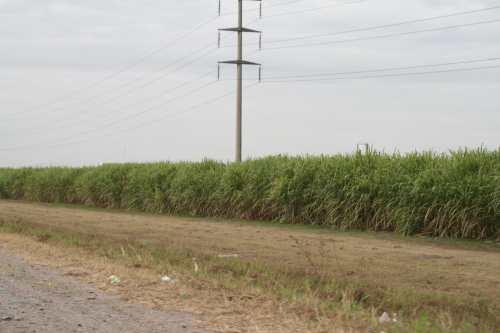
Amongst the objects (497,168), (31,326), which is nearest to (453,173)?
(497,168)

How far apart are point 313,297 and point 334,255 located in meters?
5.66

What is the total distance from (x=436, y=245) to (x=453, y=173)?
10.6 feet

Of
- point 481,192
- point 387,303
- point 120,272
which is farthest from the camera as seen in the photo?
point 481,192

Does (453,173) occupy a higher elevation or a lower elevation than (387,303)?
higher

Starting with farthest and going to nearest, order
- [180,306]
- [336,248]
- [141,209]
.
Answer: [141,209] → [336,248] → [180,306]

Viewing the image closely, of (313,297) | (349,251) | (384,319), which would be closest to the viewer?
(384,319)

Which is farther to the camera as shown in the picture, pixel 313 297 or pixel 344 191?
pixel 344 191

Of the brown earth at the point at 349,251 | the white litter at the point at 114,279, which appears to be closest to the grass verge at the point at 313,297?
the brown earth at the point at 349,251

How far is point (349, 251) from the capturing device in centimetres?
1575

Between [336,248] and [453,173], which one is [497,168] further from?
[336,248]

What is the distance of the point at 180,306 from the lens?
8859mm

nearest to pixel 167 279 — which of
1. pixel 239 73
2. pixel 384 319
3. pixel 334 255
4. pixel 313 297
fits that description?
pixel 313 297

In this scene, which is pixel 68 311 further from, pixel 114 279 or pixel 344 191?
pixel 344 191

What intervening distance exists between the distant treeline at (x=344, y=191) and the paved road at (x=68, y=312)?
11638mm
